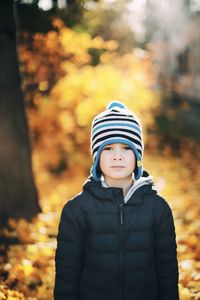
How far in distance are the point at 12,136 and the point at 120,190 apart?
11.7ft

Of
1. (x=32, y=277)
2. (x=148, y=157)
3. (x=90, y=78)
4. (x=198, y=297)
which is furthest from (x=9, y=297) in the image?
(x=148, y=157)

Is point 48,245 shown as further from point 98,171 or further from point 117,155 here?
point 117,155

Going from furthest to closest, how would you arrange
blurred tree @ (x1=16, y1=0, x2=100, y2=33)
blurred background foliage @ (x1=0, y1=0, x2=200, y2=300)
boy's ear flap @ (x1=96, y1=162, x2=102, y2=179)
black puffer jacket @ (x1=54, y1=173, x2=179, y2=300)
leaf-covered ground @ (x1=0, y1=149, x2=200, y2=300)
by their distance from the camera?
blurred tree @ (x1=16, y1=0, x2=100, y2=33) < blurred background foliage @ (x1=0, y1=0, x2=200, y2=300) < leaf-covered ground @ (x1=0, y1=149, x2=200, y2=300) < boy's ear flap @ (x1=96, y1=162, x2=102, y2=179) < black puffer jacket @ (x1=54, y1=173, x2=179, y2=300)

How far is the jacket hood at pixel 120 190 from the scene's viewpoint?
274 cm

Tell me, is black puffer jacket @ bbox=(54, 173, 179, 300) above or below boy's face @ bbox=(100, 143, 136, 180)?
below

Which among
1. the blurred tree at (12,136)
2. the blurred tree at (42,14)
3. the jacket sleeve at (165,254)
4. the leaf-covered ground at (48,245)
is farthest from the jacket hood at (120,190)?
the blurred tree at (42,14)

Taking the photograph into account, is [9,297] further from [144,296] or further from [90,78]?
[90,78]

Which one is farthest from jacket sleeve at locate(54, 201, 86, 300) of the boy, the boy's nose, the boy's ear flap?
the boy's nose

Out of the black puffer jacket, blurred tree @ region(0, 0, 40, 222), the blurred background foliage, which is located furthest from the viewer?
blurred tree @ region(0, 0, 40, 222)

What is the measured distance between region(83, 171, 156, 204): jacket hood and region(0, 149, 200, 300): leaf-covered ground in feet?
5.12

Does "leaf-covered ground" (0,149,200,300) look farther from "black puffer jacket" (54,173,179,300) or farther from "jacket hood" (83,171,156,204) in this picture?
"jacket hood" (83,171,156,204)

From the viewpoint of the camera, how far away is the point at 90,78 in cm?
845

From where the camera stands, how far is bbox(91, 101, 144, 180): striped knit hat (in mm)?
2771

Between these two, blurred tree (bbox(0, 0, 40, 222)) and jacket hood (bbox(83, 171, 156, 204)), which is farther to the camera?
blurred tree (bbox(0, 0, 40, 222))
